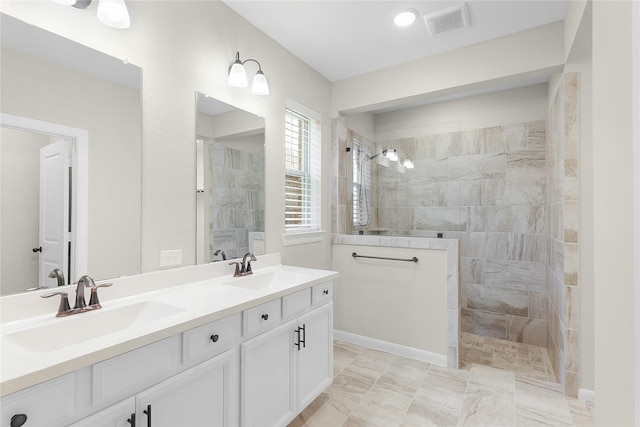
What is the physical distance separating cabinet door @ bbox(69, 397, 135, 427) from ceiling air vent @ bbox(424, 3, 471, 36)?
2.72 metres

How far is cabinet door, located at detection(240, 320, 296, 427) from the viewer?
1460 mm

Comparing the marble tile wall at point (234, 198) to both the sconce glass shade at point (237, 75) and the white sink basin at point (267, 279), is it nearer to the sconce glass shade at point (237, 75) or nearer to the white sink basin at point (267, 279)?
the white sink basin at point (267, 279)

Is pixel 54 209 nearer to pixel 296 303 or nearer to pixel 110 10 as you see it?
pixel 110 10

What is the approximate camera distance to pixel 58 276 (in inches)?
51.5

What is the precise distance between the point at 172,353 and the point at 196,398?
0.24m

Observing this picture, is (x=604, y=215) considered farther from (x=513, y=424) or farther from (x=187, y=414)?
(x=187, y=414)

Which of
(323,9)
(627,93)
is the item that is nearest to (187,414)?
(627,93)

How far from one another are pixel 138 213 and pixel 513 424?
2.52m

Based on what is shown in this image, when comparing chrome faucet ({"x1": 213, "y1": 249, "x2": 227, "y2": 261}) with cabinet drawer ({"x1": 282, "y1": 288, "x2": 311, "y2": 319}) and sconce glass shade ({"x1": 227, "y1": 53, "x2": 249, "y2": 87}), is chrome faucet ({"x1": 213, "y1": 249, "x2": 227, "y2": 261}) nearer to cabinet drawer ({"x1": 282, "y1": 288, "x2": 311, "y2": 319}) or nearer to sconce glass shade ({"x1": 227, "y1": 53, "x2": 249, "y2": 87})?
cabinet drawer ({"x1": 282, "y1": 288, "x2": 311, "y2": 319})

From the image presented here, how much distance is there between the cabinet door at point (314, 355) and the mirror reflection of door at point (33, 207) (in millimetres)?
1245

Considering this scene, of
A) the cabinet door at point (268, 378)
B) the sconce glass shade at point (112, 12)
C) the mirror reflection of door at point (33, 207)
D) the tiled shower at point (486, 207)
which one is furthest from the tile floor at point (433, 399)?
the sconce glass shade at point (112, 12)

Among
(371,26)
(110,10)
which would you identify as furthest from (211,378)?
(371,26)

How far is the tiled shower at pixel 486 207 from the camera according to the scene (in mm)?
3125

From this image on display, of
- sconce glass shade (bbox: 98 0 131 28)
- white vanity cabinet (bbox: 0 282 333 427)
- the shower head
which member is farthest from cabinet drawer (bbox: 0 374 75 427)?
the shower head
